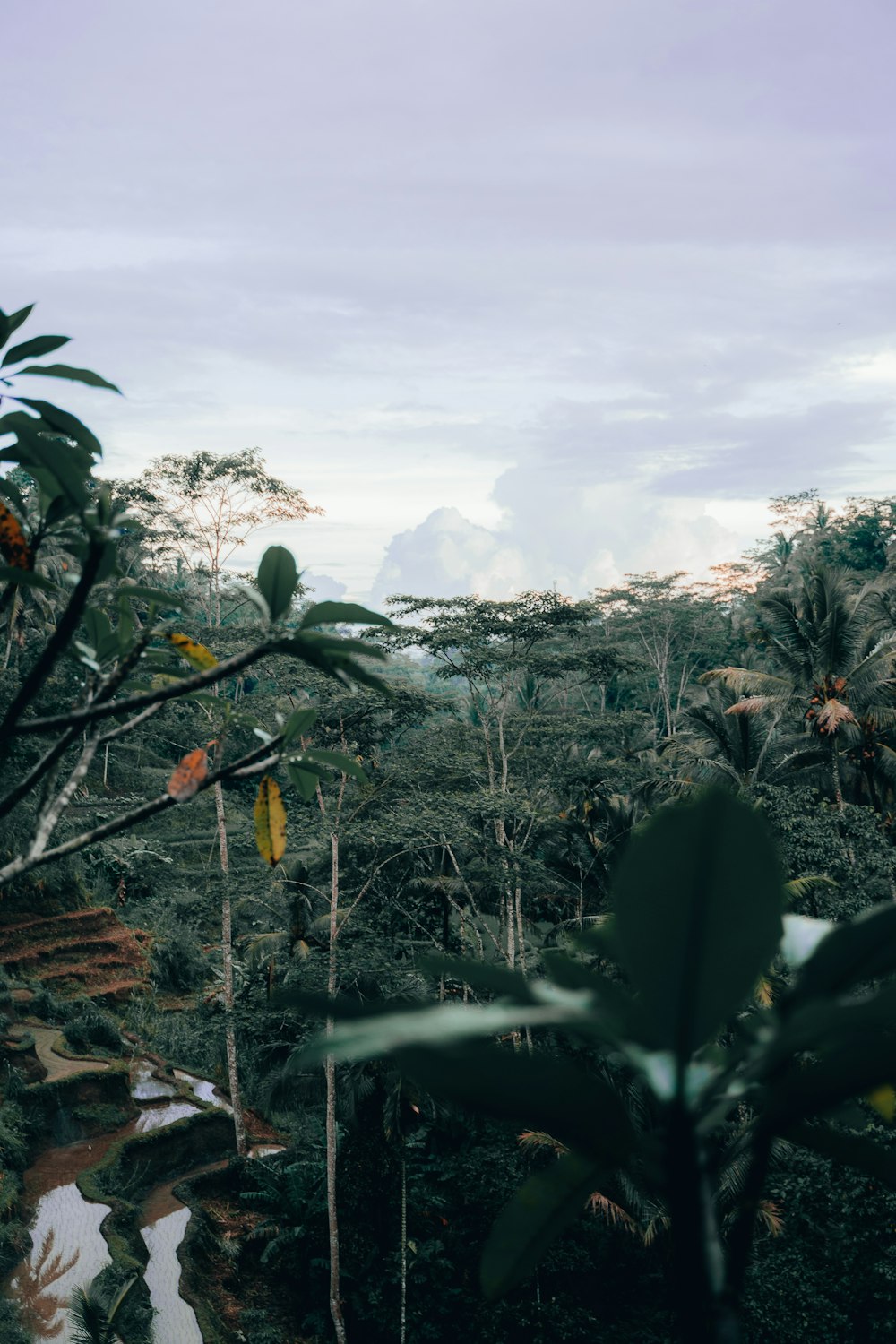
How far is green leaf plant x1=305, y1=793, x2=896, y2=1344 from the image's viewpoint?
488mm

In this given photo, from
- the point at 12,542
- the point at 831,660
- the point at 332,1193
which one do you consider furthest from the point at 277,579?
the point at 831,660

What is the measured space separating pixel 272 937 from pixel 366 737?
109 inches

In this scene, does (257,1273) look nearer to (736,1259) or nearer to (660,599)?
(736,1259)

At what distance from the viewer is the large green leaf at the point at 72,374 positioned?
49.9 inches

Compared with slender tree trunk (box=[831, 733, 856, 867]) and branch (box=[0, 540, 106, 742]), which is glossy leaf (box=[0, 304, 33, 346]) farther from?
slender tree trunk (box=[831, 733, 856, 867])

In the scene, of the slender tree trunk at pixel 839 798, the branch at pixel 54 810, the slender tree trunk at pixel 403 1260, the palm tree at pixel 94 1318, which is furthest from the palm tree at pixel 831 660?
the branch at pixel 54 810

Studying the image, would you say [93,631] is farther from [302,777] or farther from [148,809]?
[302,777]

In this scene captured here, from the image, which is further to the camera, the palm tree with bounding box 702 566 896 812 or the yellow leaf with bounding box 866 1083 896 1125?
the palm tree with bounding box 702 566 896 812

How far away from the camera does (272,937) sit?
34.5 feet

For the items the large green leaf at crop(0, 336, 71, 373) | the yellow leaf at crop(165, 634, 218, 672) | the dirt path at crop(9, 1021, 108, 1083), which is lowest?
the dirt path at crop(9, 1021, 108, 1083)

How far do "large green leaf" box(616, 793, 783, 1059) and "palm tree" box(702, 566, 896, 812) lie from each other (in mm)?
11853

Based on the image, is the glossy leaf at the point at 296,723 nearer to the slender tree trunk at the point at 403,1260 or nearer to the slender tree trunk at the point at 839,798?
the slender tree trunk at the point at 839,798

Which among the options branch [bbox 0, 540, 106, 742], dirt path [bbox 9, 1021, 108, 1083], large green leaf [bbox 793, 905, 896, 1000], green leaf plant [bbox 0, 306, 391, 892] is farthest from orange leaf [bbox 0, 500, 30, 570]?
dirt path [bbox 9, 1021, 108, 1083]

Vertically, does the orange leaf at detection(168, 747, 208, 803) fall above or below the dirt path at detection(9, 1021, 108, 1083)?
above
